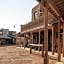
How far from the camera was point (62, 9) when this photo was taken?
14.8m

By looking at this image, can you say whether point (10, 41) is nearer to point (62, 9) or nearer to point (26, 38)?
point (26, 38)

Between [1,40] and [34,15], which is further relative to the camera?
[1,40]

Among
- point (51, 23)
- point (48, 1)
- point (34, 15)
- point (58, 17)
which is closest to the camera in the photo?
point (48, 1)

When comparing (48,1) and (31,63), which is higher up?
(48,1)

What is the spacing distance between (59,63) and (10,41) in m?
66.9

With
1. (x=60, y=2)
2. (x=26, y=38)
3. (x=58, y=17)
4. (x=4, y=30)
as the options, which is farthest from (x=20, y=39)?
(x=4, y=30)

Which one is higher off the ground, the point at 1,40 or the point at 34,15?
the point at 34,15

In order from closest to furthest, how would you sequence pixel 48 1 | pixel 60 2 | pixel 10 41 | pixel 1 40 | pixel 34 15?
pixel 48 1 < pixel 60 2 < pixel 34 15 < pixel 1 40 < pixel 10 41

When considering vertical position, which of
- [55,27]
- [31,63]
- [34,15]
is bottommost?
[31,63]

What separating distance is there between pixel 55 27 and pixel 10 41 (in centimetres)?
5850

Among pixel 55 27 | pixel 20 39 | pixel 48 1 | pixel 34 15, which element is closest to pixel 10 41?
pixel 20 39

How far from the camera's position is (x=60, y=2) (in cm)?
1262

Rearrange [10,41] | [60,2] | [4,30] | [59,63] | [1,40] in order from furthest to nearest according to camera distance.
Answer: [4,30] < [10,41] < [1,40] < [59,63] < [60,2]

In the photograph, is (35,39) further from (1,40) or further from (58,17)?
(1,40)
